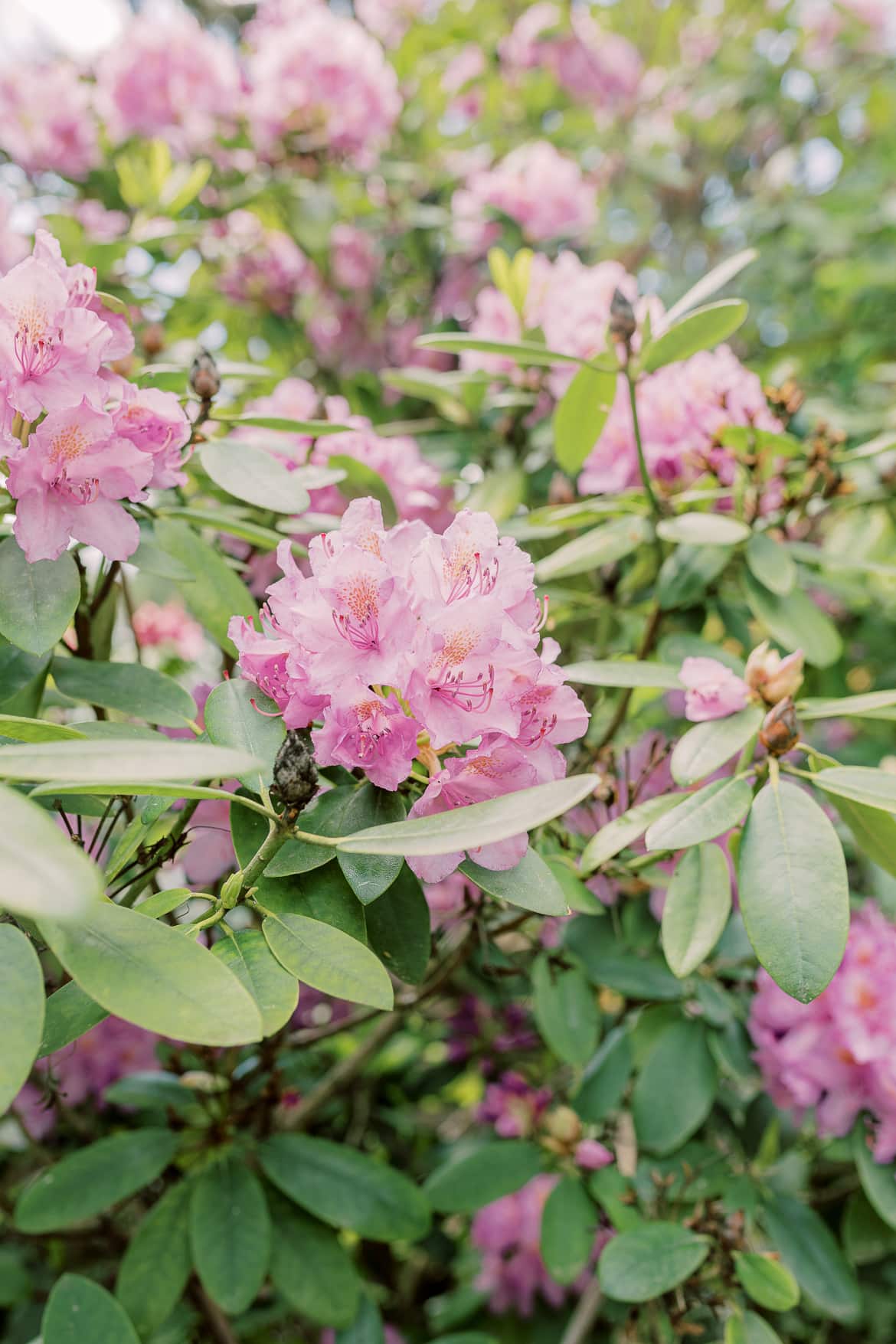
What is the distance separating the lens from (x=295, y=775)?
582 millimetres

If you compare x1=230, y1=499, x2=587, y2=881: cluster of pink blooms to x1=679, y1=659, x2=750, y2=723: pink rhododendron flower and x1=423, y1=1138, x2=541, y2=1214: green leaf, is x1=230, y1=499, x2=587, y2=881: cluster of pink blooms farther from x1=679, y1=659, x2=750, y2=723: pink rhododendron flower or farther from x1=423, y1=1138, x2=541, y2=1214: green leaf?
x1=423, y1=1138, x2=541, y2=1214: green leaf

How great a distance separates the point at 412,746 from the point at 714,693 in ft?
0.95

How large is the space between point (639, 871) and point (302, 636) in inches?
18.1

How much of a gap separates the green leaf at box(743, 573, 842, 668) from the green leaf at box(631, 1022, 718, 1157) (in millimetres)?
441

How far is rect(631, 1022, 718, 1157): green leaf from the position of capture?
1.05 m

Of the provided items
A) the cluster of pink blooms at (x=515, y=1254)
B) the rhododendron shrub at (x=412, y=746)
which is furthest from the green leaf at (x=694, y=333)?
the cluster of pink blooms at (x=515, y=1254)

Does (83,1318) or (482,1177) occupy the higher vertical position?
(83,1318)

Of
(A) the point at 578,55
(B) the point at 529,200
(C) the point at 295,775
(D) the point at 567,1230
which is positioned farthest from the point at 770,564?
(A) the point at 578,55

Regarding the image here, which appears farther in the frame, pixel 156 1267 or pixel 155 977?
pixel 156 1267

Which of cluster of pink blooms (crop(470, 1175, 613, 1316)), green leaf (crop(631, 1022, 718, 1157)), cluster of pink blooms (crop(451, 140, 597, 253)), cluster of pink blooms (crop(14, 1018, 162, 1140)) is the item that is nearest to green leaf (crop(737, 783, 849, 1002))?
green leaf (crop(631, 1022, 718, 1157))

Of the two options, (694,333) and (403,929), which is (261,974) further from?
(694,333)

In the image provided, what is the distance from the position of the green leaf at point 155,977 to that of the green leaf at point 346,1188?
0.62 meters

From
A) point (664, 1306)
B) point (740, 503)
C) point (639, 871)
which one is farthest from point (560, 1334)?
point (740, 503)

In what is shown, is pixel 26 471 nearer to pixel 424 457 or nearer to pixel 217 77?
pixel 424 457
